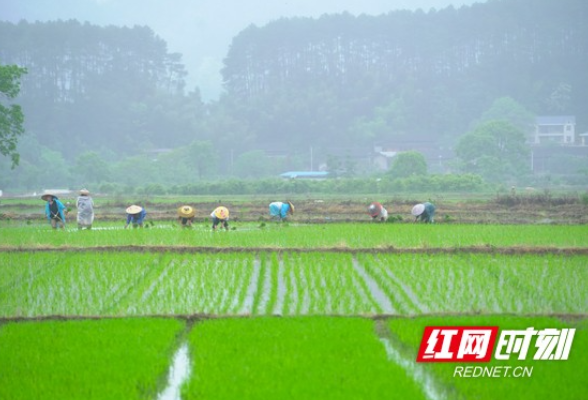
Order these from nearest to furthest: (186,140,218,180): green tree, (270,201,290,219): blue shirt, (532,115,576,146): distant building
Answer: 1. (270,201,290,219): blue shirt
2. (186,140,218,180): green tree
3. (532,115,576,146): distant building

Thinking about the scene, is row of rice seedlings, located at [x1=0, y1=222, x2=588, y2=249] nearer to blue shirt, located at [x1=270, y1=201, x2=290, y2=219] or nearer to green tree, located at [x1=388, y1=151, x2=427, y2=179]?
blue shirt, located at [x1=270, y1=201, x2=290, y2=219]

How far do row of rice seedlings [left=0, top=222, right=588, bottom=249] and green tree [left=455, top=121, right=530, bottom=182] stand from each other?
2480 cm

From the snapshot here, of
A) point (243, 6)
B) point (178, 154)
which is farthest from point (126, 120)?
point (243, 6)

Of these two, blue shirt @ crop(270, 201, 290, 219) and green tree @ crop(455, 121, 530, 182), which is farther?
green tree @ crop(455, 121, 530, 182)

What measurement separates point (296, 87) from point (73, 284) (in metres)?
52.3

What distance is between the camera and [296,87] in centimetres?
5962

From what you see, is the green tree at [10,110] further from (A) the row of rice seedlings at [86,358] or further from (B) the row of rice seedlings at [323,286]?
(A) the row of rice seedlings at [86,358]

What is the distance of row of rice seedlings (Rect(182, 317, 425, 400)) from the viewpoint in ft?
14.7

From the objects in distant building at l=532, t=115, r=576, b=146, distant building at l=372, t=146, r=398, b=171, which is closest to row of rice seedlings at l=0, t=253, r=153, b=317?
distant building at l=372, t=146, r=398, b=171

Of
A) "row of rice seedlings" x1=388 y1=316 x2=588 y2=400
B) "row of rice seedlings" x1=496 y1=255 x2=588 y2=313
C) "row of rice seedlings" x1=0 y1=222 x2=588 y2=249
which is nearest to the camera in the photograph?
"row of rice seedlings" x1=388 y1=316 x2=588 y2=400

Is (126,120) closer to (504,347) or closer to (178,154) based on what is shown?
(178,154)

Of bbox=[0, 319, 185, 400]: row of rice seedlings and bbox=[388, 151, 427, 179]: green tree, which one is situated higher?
bbox=[0, 319, 185, 400]: row of rice seedlings


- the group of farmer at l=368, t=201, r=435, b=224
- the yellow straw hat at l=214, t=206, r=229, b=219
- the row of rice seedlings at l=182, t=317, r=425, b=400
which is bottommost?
the group of farmer at l=368, t=201, r=435, b=224

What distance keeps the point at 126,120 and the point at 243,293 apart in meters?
47.4
